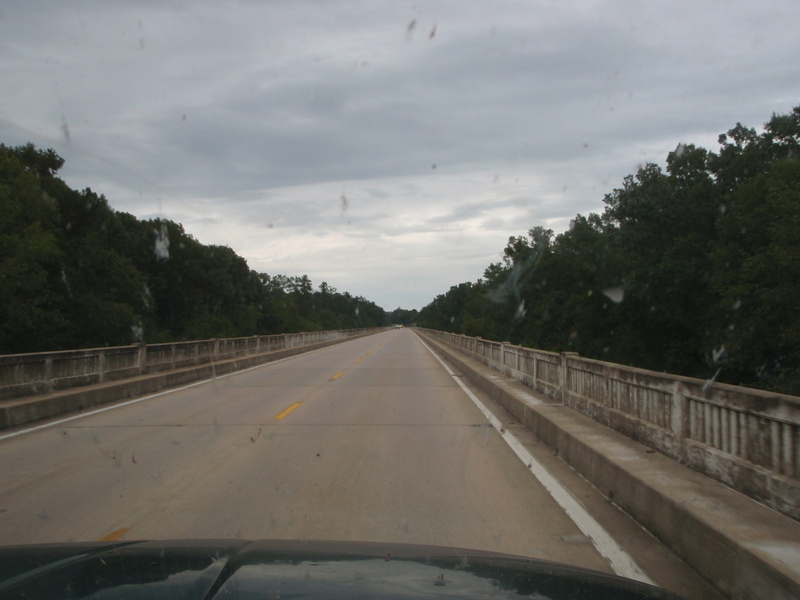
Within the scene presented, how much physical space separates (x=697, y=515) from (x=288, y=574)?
3.01 metres

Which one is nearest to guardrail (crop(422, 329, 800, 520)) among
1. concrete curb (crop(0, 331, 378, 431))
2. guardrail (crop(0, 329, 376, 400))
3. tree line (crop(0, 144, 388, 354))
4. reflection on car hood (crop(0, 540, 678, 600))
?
reflection on car hood (crop(0, 540, 678, 600))

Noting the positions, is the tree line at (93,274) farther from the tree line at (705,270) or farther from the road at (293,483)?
the tree line at (705,270)

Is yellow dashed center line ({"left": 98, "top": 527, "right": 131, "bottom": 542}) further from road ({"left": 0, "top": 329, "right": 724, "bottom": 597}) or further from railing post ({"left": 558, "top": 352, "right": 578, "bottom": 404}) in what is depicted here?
railing post ({"left": 558, "top": 352, "right": 578, "bottom": 404})

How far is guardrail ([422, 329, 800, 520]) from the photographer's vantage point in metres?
4.86

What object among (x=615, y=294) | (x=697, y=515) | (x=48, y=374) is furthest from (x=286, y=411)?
(x=615, y=294)

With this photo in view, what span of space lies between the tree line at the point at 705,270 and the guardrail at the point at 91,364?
23.6 m

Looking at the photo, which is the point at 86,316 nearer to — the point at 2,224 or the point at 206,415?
the point at 2,224

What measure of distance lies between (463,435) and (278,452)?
2987mm

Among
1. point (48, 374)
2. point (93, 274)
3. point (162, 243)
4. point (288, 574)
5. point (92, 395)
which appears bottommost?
point (92, 395)

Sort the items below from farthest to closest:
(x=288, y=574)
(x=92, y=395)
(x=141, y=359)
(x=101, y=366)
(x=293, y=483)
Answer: (x=141, y=359), (x=101, y=366), (x=92, y=395), (x=293, y=483), (x=288, y=574)

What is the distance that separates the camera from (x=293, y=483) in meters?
7.14

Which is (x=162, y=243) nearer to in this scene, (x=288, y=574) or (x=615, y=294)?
(x=615, y=294)

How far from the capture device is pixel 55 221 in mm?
55906

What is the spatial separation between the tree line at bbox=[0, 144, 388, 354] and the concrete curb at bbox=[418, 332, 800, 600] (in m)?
43.5
